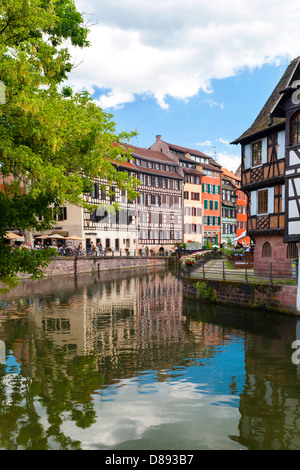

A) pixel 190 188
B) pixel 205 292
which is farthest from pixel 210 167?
pixel 205 292

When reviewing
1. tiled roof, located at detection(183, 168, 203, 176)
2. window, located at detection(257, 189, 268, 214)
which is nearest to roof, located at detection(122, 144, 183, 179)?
tiled roof, located at detection(183, 168, 203, 176)

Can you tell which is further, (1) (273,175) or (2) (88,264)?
(2) (88,264)

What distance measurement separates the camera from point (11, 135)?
903 centimetres

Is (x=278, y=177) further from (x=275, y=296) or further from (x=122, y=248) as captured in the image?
(x=122, y=248)

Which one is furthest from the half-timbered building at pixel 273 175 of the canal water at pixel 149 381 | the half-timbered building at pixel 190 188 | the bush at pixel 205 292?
the half-timbered building at pixel 190 188

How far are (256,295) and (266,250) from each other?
5.68m

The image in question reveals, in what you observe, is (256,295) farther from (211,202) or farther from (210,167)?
(210,167)

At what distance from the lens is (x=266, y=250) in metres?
23.4

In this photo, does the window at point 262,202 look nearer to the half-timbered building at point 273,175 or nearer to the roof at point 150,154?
the half-timbered building at point 273,175

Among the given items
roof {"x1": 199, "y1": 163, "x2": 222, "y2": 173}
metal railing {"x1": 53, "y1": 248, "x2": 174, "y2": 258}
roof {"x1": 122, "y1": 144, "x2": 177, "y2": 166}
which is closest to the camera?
metal railing {"x1": 53, "y1": 248, "x2": 174, "y2": 258}

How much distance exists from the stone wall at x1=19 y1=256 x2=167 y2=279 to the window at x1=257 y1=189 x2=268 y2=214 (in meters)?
18.4

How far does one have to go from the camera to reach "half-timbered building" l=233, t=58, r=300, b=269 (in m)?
18.7

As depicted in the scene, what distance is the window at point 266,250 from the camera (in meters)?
23.1

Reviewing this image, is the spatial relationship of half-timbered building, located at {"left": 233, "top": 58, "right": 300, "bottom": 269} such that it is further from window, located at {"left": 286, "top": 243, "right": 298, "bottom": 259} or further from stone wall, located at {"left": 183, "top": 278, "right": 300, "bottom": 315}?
stone wall, located at {"left": 183, "top": 278, "right": 300, "bottom": 315}
